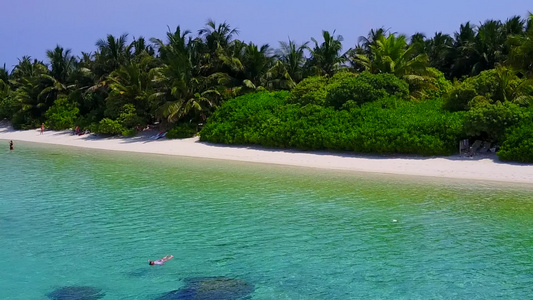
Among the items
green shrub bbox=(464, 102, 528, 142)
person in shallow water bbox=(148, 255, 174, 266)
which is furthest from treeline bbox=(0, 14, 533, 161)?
person in shallow water bbox=(148, 255, 174, 266)

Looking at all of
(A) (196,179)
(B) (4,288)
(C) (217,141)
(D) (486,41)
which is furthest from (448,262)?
(D) (486,41)

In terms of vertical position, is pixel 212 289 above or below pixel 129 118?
below

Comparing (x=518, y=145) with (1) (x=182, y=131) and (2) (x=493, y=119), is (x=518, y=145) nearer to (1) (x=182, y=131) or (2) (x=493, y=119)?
(2) (x=493, y=119)

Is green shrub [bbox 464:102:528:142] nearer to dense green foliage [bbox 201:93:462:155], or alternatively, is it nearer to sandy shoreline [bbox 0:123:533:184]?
dense green foliage [bbox 201:93:462:155]

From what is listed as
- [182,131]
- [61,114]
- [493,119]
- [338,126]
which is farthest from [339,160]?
[61,114]

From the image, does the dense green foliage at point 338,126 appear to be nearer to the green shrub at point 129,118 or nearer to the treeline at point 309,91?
the treeline at point 309,91

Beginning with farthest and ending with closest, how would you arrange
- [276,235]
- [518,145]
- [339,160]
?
[339,160] → [518,145] → [276,235]

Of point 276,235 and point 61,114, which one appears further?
point 61,114

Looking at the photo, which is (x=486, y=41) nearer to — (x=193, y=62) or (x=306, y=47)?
(x=306, y=47)
